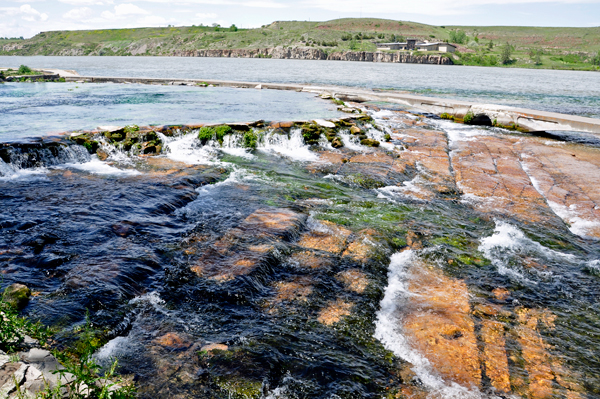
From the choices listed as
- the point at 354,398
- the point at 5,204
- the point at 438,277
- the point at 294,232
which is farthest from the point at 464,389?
the point at 5,204

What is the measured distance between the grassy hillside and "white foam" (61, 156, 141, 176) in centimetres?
13461

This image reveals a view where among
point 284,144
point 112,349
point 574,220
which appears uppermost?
point 284,144

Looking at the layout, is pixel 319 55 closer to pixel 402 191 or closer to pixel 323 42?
pixel 323 42

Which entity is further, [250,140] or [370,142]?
[370,142]

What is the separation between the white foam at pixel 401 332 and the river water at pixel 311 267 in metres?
0.03

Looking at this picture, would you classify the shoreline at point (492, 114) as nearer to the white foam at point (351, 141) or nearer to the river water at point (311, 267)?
the river water at point (311, 267)

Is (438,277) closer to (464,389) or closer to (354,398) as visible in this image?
(464,389)

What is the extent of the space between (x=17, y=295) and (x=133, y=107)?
20.9 meters

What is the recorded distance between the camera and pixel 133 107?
2444cm

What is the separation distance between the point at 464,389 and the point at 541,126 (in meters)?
22.8

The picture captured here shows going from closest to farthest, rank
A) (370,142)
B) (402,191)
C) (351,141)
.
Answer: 1. (402,191)
2. (370,142)
3. (351,141)

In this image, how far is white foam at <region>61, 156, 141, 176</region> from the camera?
43.1 ft

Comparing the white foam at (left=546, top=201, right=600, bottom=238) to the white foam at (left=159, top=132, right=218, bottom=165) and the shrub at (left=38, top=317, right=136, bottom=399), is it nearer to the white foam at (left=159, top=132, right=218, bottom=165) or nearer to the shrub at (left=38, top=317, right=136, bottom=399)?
the shrub at (left=38, top=317, right=136, bottom=399)

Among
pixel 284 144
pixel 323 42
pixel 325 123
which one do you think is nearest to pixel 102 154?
pixel 284 144
